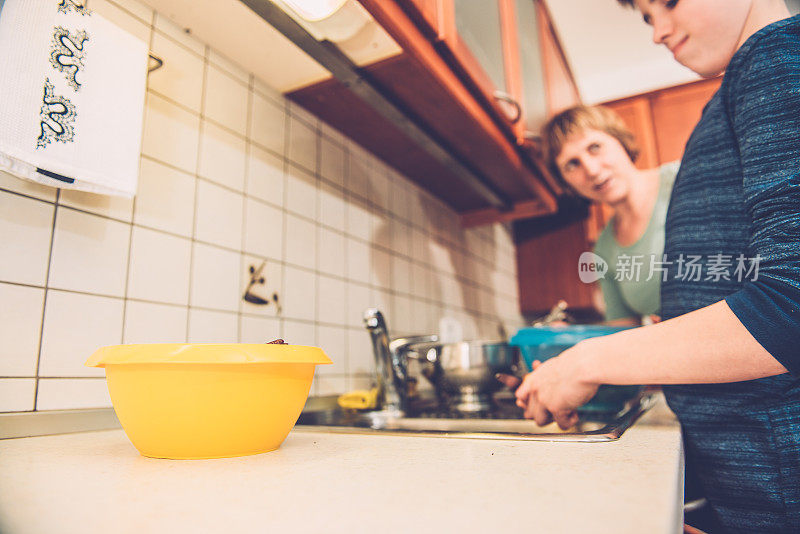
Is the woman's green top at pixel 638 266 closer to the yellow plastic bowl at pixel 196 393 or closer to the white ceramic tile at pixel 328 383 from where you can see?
the white ceramic tile at pixel 328 383

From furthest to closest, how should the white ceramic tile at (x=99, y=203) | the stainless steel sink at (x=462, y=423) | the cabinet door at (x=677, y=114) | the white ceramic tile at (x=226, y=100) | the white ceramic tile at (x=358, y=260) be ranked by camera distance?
the cabinet door at (x=677, y=114)
the white ceramic tile at (x=358, y=260)
the white ceramic tile at (x=226, y=100)
the white ceramic tile at (x=99, y=203)
the stainless steel sink at (x=462, y=423)

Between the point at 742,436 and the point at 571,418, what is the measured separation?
0.65 ft

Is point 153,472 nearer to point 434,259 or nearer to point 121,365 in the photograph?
point 121,365

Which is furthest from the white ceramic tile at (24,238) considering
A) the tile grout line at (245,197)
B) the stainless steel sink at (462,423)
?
the stainless steel sink at (462,423)

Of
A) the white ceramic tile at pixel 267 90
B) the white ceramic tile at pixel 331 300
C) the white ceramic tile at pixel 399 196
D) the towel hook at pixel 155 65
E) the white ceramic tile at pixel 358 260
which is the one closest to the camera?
the towel hook at pixel 155 65

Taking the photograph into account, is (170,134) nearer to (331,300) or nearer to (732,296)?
(331,300)

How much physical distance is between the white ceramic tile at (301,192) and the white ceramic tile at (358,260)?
152 millimetres

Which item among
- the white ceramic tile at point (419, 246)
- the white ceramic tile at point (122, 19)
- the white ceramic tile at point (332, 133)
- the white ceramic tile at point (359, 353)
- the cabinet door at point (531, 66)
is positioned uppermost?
the cabinet door at point (531, 66)

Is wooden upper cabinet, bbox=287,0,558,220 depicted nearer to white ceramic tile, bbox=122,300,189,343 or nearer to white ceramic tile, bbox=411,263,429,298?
white ceramic tile, bbox=411,263,429,298

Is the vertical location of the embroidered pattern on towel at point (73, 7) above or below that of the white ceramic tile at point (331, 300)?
above

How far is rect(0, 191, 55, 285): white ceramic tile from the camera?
600 millimetres

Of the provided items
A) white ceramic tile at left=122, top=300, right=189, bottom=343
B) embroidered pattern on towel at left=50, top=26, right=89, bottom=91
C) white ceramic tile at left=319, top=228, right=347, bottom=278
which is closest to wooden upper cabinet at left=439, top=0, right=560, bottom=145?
white ceramic tile at left=319, top=228, right=347, bottom=278

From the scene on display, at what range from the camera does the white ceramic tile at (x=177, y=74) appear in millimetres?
808

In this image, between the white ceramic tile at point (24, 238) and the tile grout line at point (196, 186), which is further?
the tile grout line at point (196, 186)
